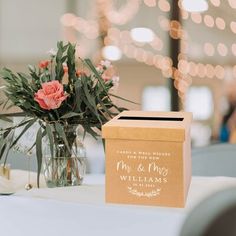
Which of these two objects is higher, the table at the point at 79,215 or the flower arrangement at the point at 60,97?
the flower arrangement at the point at 60,97

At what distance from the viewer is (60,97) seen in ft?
4.25

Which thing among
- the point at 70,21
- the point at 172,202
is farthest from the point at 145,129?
the point at 70,21

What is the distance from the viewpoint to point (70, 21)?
5828 mm

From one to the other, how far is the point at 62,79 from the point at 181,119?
0.33 meters

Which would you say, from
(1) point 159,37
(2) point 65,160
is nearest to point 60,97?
(2) point 65,160

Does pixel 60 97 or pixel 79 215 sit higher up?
pixel 60 97

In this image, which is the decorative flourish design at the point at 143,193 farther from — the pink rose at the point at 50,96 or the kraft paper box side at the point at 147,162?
the pink rose at the point at 50,96

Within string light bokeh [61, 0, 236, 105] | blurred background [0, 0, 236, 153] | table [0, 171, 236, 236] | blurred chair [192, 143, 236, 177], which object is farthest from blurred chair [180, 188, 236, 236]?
string light bokeh [61, 0, 236, 105]

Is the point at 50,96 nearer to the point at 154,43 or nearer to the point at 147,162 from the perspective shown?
the point at 147,162

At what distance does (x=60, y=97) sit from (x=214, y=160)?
884 mm

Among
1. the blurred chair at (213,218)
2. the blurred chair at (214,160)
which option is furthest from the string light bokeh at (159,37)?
the blurred chair at (213,218)

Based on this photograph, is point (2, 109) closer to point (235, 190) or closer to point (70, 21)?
point (235, 190)

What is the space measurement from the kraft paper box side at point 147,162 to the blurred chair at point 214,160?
2.63 feet

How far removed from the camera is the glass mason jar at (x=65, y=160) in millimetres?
1354
